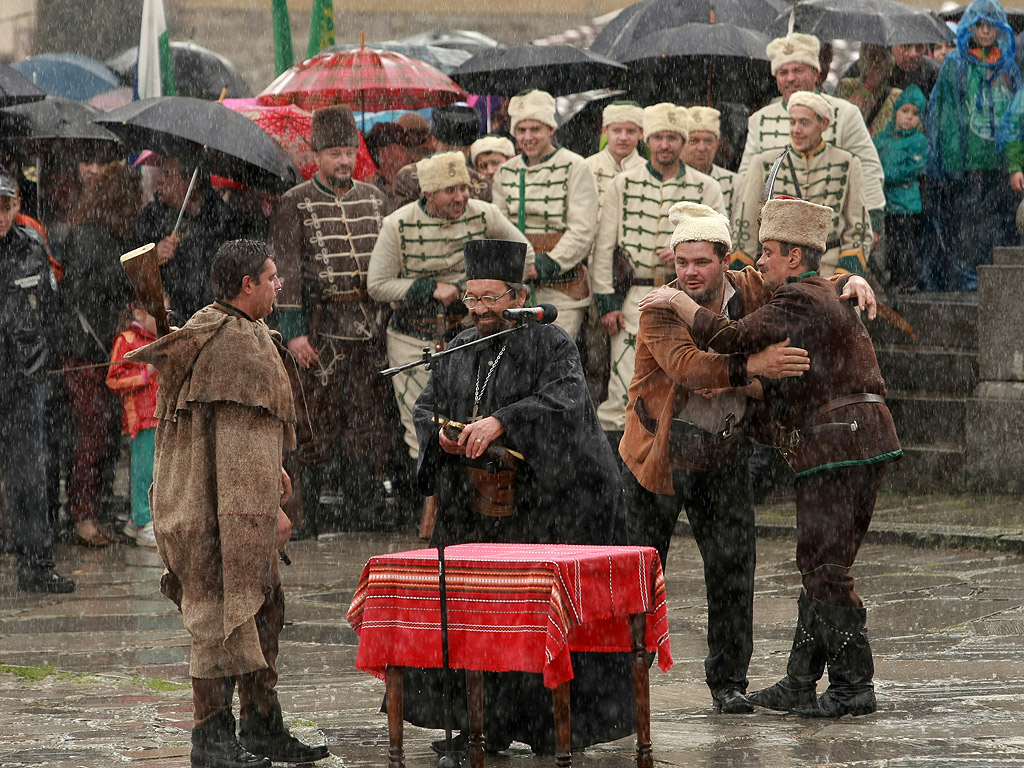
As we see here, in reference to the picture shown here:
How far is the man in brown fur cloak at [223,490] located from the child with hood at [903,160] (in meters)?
7.58

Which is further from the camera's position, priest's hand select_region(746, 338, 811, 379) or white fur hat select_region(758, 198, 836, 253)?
white fur hat select_region(758, 198, 836, 253)

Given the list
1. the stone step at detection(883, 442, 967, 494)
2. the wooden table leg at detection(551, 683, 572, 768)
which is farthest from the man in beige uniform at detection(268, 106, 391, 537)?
the wooden table leg at detection(551, 683, 572, 768)

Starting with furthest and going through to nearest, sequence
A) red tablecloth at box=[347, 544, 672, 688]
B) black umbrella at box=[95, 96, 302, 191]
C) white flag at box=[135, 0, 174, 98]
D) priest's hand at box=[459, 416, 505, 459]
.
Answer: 1. white flag at box=[135, 0, 174, 98]
2. black umbrella at box=[95, 96, 302, 191]
3. priest's hand at box=[459, 416, 505, 459]
4. red tablecloth at box=[347, 544, 672, 688]

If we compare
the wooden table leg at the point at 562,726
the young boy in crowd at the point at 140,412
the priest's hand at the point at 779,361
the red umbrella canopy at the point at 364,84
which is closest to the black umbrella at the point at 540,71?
the red umbrella canopy at the point at 364,84

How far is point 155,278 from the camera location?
20.1 feet

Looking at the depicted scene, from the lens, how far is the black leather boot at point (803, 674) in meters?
6.88

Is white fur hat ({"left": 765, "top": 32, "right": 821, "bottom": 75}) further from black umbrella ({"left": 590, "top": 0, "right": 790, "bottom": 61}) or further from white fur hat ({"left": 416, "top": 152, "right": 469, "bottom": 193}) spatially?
white fur hat ({"left": 416, "top": 152, "right": 469, "bottom": 193})

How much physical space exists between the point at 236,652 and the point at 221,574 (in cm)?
27

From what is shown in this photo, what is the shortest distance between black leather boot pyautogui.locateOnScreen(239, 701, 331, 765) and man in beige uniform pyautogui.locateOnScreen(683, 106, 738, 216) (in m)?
6.46

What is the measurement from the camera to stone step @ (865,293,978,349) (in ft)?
42.1

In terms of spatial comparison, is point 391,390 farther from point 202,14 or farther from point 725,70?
point 202,14

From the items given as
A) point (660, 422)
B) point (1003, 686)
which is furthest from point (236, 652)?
point (1003, 686)

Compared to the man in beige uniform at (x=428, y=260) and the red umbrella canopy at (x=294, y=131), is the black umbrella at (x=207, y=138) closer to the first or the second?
the man in beige uniform at (x=428, y=260)

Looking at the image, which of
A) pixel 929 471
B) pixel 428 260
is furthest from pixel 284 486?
pixel 929 471
